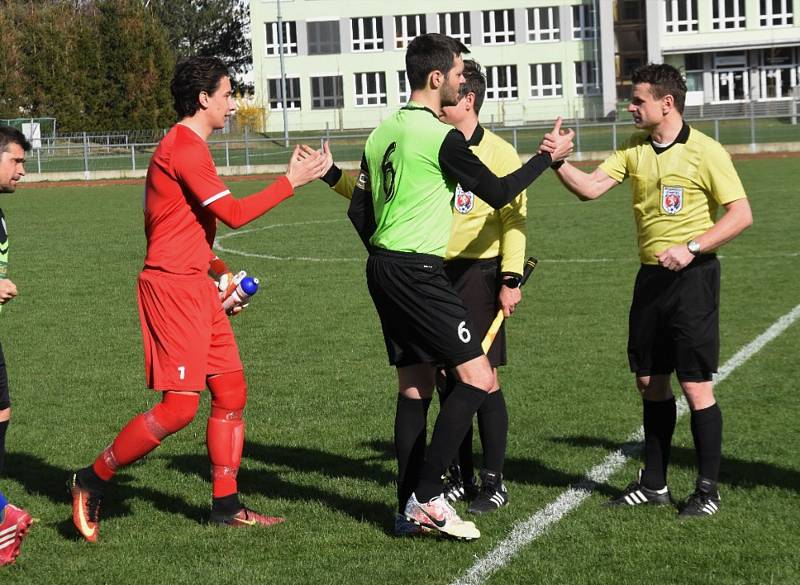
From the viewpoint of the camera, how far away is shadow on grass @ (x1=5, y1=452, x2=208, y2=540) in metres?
6.63

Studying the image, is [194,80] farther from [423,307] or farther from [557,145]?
[557,145]

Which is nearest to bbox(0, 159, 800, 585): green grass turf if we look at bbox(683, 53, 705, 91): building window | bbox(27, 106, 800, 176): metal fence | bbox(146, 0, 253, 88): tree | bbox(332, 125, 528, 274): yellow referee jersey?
bbox(332, 125, 528, 274): yellow referee jersey

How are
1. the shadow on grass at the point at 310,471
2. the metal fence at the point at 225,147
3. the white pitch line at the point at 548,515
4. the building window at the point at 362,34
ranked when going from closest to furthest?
the white pitch line at the point at 548,515, the shadow on grass at the point at 310,471, the metal fence at the point at 225,147, the building window at the point at 362,34

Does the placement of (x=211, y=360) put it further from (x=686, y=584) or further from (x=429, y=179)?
(x=686, y=584)

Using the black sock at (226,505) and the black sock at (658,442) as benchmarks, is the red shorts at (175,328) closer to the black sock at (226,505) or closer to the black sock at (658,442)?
the black sock at (226,505)

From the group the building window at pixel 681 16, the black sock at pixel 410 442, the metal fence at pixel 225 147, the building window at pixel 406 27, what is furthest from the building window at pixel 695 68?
the black sock at pixel 410 442

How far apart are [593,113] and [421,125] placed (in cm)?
7218

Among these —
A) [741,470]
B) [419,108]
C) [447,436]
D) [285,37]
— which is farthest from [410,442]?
[285,37]

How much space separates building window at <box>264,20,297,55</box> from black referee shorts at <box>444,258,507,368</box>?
2945 inches

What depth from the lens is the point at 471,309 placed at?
6.64 metres

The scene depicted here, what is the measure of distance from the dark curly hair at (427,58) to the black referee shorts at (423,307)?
2.59 ft

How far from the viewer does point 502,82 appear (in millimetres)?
78062

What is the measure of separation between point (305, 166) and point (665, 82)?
5.89 feet

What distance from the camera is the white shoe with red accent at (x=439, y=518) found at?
19.1ft
